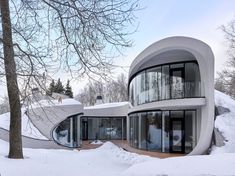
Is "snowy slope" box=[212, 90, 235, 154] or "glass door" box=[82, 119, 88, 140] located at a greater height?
"snowy slope" box=[212, 90, 235, 154]

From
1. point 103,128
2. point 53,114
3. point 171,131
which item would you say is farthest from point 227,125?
point 103,128

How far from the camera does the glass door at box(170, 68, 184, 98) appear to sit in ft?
61.7

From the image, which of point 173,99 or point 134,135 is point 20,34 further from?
point 134,135

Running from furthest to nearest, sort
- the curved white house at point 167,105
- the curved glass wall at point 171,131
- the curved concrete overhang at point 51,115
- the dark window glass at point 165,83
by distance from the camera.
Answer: the curved concrete overhang at point 51,115, the dark window glass at point 165,83, the curved glass wall at point 171,131, the curved white house at point 167,105

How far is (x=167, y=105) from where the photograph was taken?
61.1 feet

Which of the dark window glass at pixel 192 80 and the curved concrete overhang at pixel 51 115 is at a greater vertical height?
the dark window glass at pixel 192 80

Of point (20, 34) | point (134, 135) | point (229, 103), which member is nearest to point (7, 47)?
point (20, 34)

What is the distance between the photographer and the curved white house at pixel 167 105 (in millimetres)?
17059

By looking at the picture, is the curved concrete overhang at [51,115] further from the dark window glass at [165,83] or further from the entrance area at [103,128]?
the entrance area at [103,128]

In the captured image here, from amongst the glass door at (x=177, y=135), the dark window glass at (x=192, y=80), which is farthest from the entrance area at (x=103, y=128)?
the dark window glass at (x=192, y=80)

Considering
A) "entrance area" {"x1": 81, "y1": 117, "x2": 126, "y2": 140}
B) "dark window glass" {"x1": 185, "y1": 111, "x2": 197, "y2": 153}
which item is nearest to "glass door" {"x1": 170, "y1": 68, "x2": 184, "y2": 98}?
"dark window glass" {"x1": 185, "y1": 111, "x2": 197, "y2": 153}

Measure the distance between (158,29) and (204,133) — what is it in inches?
388

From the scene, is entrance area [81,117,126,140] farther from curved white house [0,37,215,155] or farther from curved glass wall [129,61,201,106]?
Answer: curved glass wall [129,61,201,106]

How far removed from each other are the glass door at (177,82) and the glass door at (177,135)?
1827 millimetres
